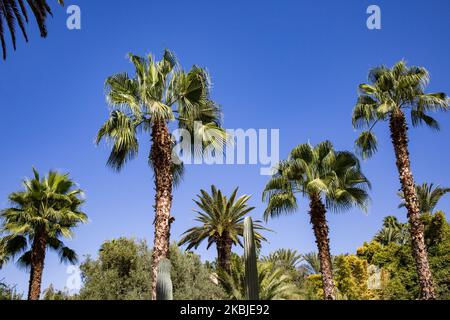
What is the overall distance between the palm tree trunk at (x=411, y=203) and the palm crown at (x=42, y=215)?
15.5 meters

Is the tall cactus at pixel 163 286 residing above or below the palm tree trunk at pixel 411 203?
below

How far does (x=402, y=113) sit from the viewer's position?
67.6ft

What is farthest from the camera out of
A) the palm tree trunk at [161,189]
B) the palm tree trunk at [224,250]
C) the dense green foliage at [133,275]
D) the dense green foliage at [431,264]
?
the dense green foliage at [431,264]

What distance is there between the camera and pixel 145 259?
24094 mm

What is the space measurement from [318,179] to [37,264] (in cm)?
1391

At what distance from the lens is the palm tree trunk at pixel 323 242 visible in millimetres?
21094

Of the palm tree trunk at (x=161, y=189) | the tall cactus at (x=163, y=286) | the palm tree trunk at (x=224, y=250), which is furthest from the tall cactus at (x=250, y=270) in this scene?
the palm tree trunk at (x=224, y=250)

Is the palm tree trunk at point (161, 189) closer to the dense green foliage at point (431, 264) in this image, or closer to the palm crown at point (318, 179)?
the palm crown at point (318, 179)

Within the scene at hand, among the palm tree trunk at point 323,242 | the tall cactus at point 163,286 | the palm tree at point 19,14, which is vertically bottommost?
the tall cactus at point 163,286

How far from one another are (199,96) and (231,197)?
41.4 feet

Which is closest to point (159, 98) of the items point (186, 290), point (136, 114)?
point (136, 114)
